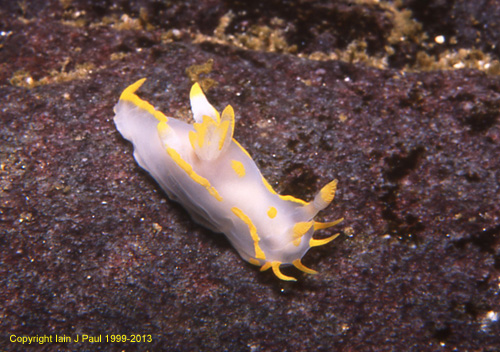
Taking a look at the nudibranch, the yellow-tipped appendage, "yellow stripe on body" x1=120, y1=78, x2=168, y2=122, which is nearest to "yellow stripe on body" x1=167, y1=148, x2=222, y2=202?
the nudibranch

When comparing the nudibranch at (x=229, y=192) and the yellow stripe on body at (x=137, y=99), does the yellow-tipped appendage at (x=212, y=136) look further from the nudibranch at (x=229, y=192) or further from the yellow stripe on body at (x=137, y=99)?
the yellow stripe on body at (x=137, y=99)

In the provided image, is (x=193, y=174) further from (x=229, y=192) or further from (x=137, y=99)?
(x=137, y=99)

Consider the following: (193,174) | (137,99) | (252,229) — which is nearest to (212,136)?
(193,174)

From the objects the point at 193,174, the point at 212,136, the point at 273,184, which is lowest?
the point at 273,184

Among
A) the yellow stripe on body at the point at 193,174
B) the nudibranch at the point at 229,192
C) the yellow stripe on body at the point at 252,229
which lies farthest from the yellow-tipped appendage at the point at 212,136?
the yellow stripe on body at the point at 252,229

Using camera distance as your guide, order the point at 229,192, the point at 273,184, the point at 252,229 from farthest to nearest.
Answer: the point at 273,184
the point at 229,192
the point at 252,229
